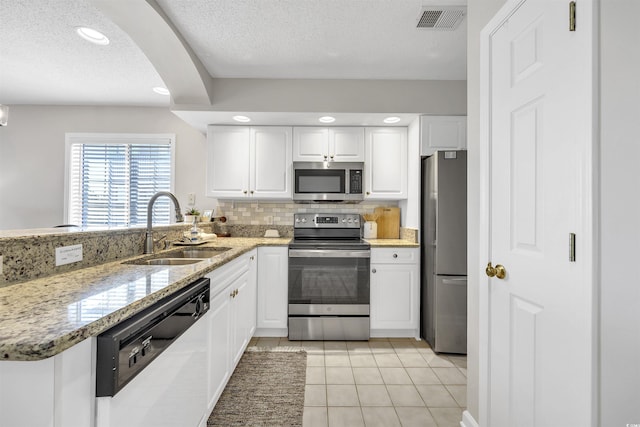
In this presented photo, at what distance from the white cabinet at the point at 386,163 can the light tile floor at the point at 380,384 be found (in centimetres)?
148

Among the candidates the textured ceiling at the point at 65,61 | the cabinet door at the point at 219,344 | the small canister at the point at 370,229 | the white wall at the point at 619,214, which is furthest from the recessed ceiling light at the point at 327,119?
the white wall at the point at 619,214

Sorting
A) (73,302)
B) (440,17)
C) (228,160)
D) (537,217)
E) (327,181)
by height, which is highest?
(440,17)

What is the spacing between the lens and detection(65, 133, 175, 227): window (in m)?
3.86

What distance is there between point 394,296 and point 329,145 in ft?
5.42

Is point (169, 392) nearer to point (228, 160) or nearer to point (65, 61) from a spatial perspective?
point (228, 160)

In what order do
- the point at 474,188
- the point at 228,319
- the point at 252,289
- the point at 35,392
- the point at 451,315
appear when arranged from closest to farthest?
the point at 35,392
the point at 474,188
the point at 228,319
the point at 451,315
the point at 252,289

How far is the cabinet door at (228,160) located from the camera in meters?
3.29

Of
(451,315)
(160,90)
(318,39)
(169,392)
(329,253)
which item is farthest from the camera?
(160,90)

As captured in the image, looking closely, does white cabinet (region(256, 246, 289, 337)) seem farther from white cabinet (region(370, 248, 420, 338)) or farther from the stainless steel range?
white cabinet (region(370, 248, 420, 338))

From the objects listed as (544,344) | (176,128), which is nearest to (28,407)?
(544,344)

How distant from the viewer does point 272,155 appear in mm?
3287

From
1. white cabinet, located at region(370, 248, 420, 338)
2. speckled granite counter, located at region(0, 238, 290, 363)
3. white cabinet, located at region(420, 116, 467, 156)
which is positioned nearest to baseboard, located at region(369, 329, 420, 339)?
white cabinet, located at region(370, 248, 420, 338)

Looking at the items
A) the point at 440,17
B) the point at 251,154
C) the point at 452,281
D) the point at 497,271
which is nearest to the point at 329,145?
the point at 251,154

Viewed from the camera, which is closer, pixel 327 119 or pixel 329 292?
pixel 329 292
